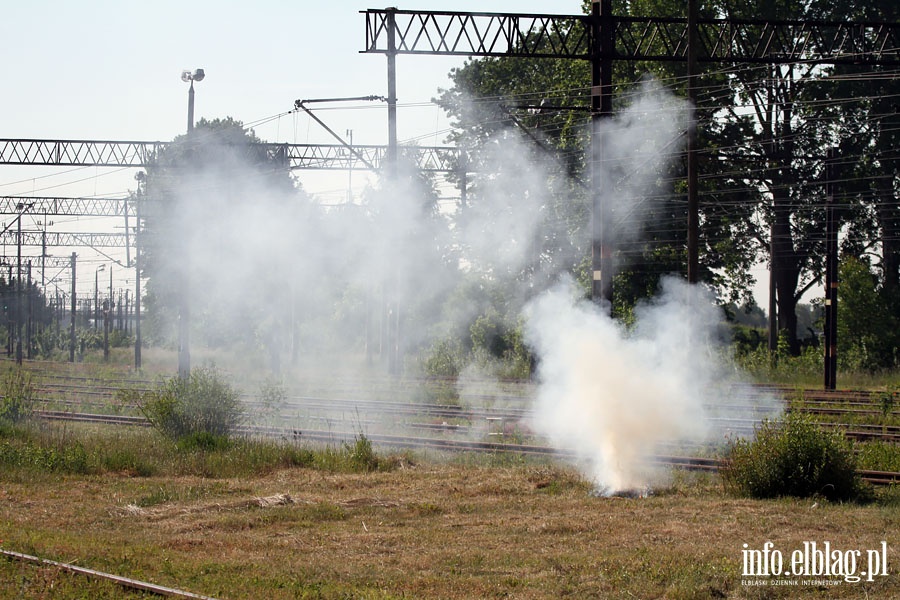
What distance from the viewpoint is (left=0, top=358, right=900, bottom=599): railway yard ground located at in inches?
351

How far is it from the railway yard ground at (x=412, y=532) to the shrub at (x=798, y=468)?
Answer: 0.40 metres

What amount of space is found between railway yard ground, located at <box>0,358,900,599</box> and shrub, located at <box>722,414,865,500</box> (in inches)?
15.8

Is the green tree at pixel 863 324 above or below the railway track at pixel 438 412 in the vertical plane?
above

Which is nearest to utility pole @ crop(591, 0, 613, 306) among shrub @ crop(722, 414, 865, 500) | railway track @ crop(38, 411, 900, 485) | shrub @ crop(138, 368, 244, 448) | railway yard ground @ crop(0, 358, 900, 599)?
railway track @ crop(38, 411, 900, 485)

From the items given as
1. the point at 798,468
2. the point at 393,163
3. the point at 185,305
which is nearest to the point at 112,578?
the point at 798,468

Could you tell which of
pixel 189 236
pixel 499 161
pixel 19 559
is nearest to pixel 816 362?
pixel 499 161

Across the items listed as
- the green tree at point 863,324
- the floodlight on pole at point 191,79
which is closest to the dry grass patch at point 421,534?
the floodlight on pole at point 191,79

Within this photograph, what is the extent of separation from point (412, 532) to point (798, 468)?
18.7ft

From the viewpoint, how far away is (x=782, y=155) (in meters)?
40.7

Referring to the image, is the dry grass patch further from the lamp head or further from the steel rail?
the lamp head

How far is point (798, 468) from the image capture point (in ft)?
43.5

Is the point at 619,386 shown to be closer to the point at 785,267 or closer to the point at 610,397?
the point at 610,397

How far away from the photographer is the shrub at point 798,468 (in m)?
13.2

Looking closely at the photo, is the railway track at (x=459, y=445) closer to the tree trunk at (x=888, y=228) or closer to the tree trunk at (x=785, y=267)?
the tree trunk at (x=785, y=267)
